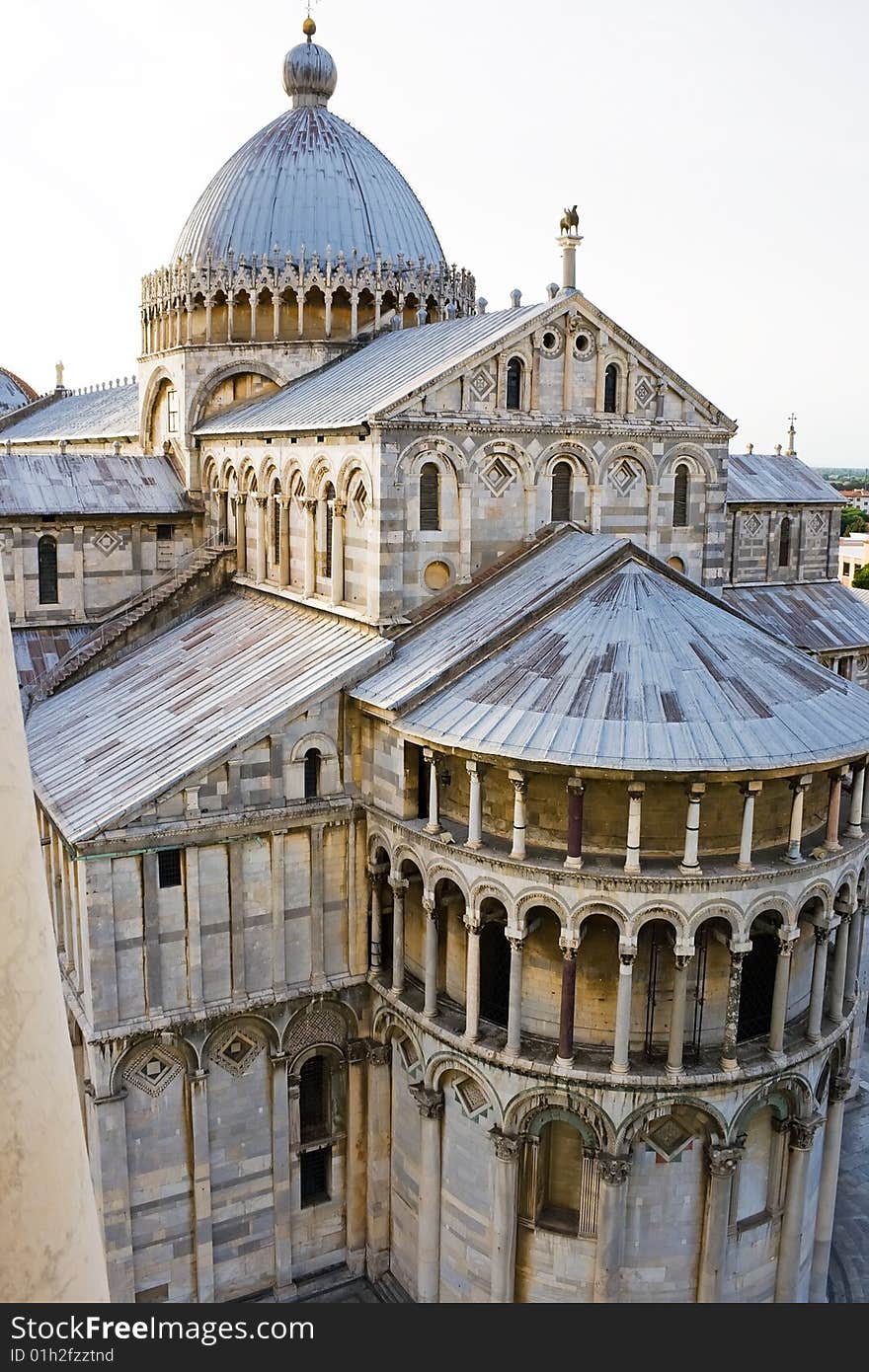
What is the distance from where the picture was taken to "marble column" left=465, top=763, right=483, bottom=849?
20.6 meters

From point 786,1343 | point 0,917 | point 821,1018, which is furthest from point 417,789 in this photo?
point 0,917

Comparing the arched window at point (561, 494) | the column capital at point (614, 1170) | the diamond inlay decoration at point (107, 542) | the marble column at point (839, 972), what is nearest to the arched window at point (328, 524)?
the arched window at point (561, 494)

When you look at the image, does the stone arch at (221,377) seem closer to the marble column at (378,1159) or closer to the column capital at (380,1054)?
the column capital at (380,1054)

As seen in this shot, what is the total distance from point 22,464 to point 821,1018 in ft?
83.9

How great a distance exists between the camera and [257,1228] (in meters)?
23.8

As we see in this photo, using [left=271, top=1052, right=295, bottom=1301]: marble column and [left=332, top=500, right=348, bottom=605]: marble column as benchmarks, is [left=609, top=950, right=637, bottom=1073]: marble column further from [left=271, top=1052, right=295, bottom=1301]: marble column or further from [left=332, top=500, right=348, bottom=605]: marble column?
[left=332, top=500, right=348, bottom=605]: marble column

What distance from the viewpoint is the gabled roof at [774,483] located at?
43906 millimetres

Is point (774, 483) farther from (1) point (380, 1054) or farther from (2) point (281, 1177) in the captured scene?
(2) point (281, 1177)

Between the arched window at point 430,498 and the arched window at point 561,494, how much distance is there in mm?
2992

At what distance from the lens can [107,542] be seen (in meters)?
33.5

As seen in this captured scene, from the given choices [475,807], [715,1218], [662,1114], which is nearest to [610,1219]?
[715,1218]

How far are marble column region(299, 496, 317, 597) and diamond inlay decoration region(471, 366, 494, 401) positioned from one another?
4.82 meters

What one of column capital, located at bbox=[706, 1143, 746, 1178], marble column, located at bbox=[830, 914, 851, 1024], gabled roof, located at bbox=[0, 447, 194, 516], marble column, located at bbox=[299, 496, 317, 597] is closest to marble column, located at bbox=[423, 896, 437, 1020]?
column capital, located at bbox=[706, 1143, 746, 1178]

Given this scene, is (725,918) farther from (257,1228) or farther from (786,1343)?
(786,1343)
